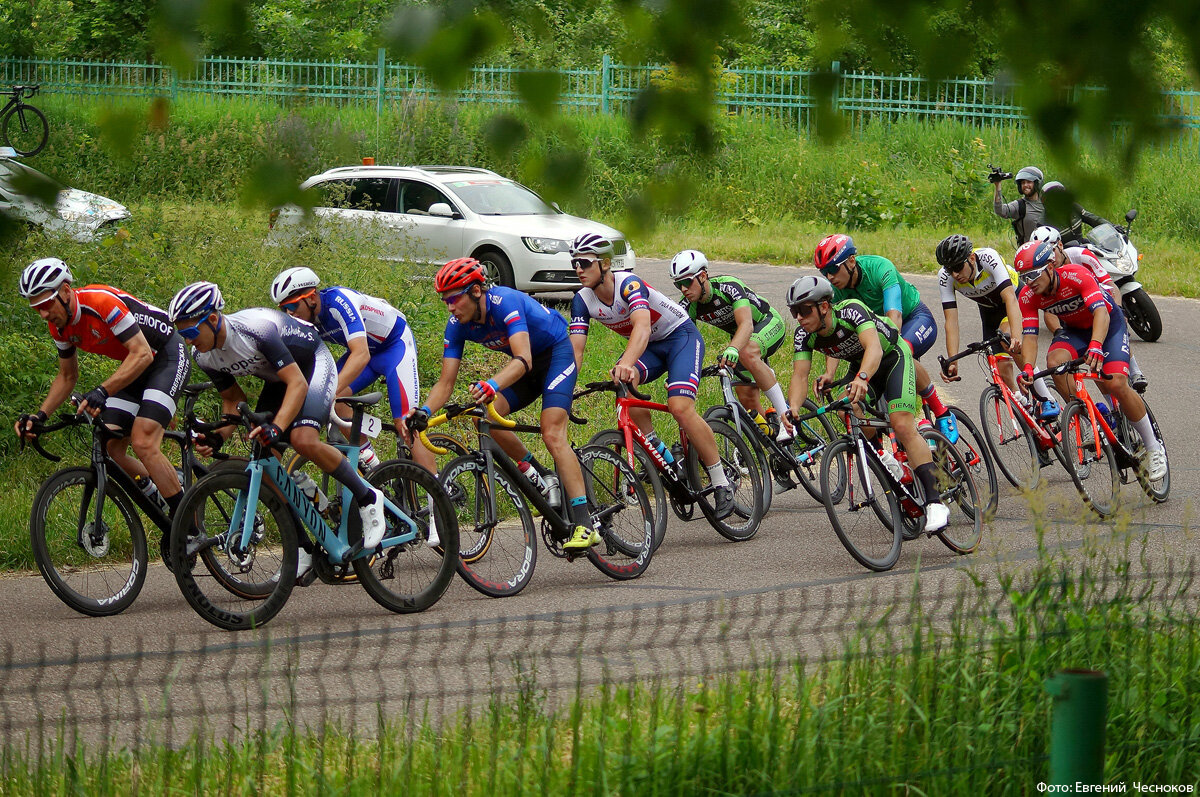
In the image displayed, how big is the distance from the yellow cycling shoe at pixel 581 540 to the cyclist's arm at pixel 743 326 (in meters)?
2.35

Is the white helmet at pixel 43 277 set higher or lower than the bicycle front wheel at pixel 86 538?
higher

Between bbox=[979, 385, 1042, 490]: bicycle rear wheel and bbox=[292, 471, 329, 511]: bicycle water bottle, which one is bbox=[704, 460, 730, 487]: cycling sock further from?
bbox=[292, 471, 329, 511]: bicycle water bottle

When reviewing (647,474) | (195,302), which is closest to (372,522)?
(195,302)

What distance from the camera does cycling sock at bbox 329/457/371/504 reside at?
7.62 m

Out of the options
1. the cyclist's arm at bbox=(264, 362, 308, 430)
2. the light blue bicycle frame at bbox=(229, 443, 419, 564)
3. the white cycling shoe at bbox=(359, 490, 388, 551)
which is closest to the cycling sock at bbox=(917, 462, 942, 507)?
the light blue bicycle frame at bbox=(229, 443, 419, 564)

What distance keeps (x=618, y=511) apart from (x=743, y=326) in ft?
6.92

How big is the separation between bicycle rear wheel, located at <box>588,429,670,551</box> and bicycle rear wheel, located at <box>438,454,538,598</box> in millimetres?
797

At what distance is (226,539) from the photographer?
759 cm

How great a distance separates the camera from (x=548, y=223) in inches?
714

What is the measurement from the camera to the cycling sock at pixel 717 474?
9477 millimetres

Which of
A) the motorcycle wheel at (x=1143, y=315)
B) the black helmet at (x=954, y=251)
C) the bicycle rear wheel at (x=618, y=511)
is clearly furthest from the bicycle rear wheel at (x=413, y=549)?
the motorcycle wheel at (x=1143, y=315)

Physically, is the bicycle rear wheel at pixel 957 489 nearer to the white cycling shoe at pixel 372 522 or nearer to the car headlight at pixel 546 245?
the white cycling shoe at pixel 372 522

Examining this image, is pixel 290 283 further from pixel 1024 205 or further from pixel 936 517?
pixel 1024 205

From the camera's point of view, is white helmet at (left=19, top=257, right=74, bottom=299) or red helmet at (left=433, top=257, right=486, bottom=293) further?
red helmet at (left=433, top=257, right=486, bottom=293)
